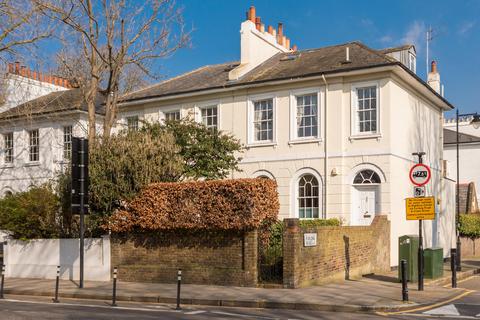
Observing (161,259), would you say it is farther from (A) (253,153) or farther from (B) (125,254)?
(A) (253,153)

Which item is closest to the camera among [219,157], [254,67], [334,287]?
[334,287]

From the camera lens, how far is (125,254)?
1909 cm

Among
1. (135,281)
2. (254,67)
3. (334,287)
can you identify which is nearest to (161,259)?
(135,281)

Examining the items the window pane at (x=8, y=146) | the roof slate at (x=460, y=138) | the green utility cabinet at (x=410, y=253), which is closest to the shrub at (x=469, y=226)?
the roof slate at (x=460, y=138)

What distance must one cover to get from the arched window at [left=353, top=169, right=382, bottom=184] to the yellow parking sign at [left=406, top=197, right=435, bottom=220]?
817cm

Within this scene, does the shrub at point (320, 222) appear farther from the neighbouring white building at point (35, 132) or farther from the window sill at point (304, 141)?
the neighbouring white building at point (35, 132)

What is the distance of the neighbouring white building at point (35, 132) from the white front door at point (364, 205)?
47.7ft

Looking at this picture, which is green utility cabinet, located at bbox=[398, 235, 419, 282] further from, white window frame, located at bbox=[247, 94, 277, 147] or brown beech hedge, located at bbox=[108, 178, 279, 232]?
white window frame, located at bbox=[247, 94, 277, 147]

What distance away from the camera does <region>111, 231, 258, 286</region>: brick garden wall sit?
17.0 metres

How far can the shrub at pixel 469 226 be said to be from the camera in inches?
1428

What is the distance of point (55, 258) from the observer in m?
20.5

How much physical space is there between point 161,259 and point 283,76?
1099 centimetres

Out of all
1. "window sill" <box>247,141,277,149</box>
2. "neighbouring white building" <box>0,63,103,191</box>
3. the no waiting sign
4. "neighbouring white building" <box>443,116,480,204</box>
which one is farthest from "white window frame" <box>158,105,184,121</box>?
"neighbouring white building" <box>443,116,480,204</box>

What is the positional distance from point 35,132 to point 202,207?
19.5 meters
